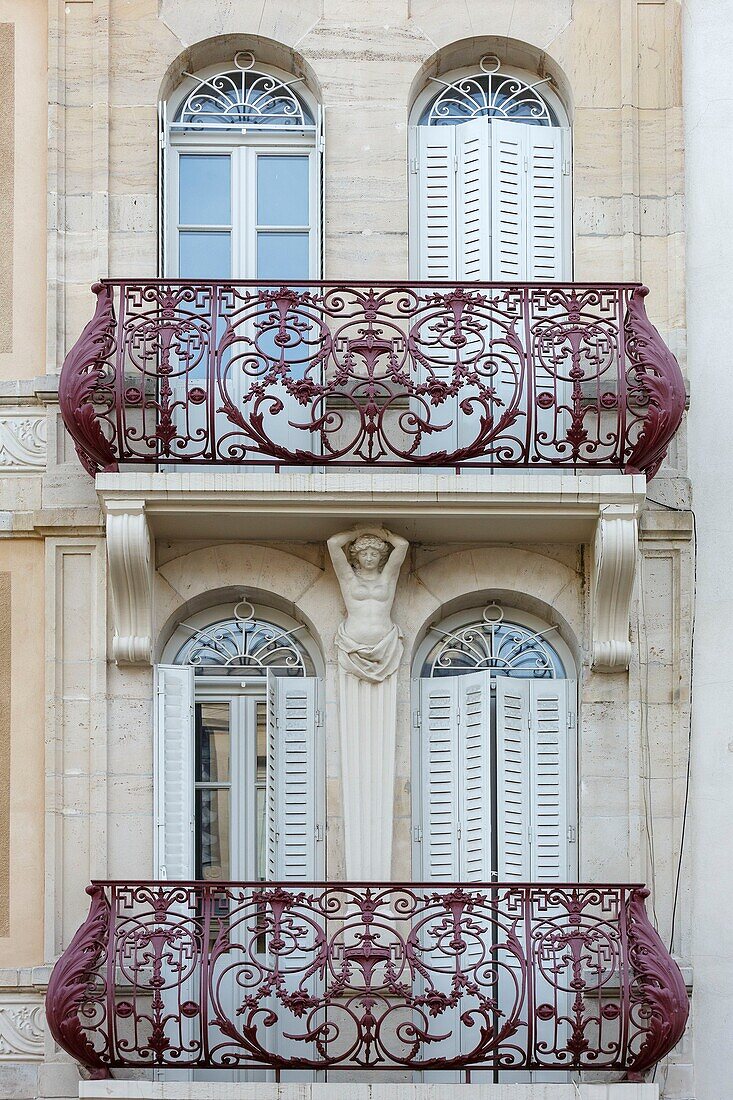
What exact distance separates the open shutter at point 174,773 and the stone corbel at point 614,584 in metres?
2.34

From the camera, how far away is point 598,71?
47.0 ft

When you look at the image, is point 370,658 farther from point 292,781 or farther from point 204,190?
point 204,190

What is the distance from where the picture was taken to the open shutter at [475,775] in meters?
13.5

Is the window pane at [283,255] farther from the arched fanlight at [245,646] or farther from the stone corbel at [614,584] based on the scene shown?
the stone corbel at [614,584]

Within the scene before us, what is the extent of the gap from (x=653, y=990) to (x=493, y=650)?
238 cm

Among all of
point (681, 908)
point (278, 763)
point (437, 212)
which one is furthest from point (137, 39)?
point (681, 908)

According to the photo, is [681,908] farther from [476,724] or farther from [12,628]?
[12,628]

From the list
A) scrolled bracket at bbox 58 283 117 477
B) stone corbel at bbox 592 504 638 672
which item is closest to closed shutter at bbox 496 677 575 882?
stone corbel at bbox 592 504 638 672

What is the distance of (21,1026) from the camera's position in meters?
13.2

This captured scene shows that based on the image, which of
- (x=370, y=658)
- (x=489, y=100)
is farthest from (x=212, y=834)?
(x=489, y=100)

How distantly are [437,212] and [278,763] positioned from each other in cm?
344

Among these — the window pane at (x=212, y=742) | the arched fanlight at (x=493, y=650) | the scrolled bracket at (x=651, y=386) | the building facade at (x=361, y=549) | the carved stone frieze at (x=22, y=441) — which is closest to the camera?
the building facade at (x=361, y=549)

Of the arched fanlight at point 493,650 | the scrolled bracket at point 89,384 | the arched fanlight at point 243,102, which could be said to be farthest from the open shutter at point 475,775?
the arched fanlight at point 243,102

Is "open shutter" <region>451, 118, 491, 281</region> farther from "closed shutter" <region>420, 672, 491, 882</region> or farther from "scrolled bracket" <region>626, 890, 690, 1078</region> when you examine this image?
"scrolled bracket" <region>626, 890, 690, 1078</region>
